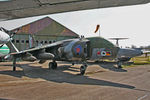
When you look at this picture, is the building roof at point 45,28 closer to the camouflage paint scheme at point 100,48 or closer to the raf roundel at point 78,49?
the raf roundel at point 78,49

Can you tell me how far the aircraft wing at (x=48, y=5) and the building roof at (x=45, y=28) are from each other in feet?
103

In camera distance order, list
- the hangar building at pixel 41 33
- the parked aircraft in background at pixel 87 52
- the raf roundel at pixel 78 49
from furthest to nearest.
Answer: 1. the hangar building at pixel 41 33
2. the raf roundel at pixel 78 49
3. the parked aircraft in background at pixel 87 52

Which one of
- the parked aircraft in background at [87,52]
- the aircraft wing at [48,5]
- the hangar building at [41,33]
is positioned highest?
the hangar building at [41,33]

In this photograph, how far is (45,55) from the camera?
39.8 ft

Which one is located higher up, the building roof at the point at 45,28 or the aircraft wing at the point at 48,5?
the building roof at the point at 45,28

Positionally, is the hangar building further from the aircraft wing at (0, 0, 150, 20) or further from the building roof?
→ the aircraft wing at (0, 0, 150, 20)

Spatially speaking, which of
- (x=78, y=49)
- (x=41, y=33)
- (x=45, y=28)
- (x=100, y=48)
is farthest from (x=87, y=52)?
(x=45, y=28)

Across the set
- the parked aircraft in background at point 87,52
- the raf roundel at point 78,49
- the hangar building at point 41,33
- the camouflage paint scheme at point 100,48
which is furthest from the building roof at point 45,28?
the camouflage paint scheme at point 100,48

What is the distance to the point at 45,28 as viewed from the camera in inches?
1443

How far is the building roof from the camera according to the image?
113ft

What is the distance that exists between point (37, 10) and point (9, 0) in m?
0.90

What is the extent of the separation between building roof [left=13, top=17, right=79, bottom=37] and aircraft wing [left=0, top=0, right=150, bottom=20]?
31.3 m

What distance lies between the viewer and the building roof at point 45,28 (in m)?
34.5

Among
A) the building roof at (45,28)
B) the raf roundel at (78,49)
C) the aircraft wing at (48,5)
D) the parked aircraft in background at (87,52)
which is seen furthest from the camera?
the building roof at (45,28)
